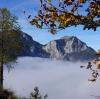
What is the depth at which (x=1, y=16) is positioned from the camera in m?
24.7

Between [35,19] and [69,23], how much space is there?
1.77 ft

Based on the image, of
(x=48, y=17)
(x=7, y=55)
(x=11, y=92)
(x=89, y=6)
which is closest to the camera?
(x=89, y=6)

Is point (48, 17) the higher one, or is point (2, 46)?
point (2, 46)

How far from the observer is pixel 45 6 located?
3449mm

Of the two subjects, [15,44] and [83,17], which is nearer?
[83,17]

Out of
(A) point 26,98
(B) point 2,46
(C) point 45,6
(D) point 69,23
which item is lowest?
(A) point 26,98

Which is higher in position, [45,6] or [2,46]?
[2,46]

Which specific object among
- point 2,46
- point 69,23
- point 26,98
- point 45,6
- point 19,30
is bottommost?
point 26,98

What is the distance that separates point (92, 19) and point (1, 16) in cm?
2207

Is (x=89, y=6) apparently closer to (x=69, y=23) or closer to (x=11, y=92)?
(x=69, y=23)

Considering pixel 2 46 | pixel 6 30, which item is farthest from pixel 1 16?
pixel 2 46

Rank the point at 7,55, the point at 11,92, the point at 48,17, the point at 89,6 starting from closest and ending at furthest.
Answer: the point at 89,6
the point at 48,17
the point at 11,92
the point at 7,55

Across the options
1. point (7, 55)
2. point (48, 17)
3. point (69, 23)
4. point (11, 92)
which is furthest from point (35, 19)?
point (7, 55)

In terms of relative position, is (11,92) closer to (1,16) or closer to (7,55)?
(7,55)
